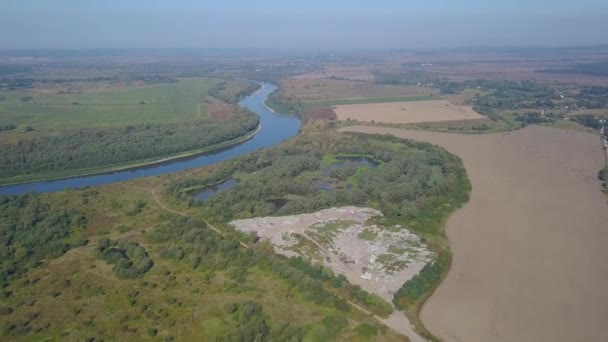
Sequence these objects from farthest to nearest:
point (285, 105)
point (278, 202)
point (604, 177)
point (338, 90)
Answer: point (338, 90) → point (285, 105) → point (604, 177) → point (278, 202)

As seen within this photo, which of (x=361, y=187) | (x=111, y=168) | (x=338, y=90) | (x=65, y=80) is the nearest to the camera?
(x=361, y=187)

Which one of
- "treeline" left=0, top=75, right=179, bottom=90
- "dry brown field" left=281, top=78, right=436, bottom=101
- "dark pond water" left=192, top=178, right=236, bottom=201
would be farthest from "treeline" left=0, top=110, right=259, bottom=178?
"treeline" left=0, top=75, right=179, bottom=90

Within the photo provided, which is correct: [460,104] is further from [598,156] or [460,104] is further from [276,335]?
[276,335]

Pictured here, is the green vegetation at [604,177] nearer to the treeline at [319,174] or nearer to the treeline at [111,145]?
the treeline at [319,174]

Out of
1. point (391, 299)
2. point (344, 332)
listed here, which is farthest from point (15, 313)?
point (391, 299)

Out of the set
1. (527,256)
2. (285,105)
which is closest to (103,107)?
(285,105)

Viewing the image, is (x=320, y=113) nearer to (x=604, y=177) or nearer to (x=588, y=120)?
(x=588, y=120)

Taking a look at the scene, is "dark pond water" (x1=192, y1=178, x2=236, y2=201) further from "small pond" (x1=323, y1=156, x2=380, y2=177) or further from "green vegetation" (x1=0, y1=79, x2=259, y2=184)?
"green vegetation" (x1=0, y1=79, x2=259, y2=184)

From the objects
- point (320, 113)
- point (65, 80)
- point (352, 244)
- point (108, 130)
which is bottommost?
point (352, 244)
